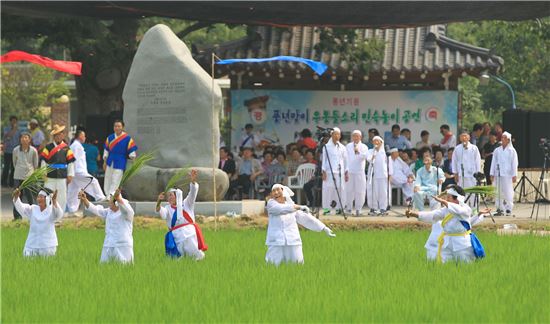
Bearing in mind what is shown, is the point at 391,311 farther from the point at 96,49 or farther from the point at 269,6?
the point at 96,49

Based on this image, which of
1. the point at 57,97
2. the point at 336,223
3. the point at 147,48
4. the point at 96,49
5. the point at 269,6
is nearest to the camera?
the point at 336,223

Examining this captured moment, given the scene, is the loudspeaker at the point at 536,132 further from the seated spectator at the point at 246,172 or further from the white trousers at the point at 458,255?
the white trousers at the point at 458,255

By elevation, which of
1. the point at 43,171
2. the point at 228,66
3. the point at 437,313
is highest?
the point at 228,66

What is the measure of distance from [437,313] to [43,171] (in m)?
6.66

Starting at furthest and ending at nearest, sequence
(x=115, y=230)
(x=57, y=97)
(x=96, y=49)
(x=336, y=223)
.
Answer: (x=57, y=97)
(x=96, y=49)
(x=336, y=223)
(x=115, y=230)

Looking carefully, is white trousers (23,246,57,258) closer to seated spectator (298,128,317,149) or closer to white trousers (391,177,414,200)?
white trousers (391,177,414,200)

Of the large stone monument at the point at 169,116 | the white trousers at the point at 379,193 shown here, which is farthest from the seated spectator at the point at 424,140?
the large stone monument at the point at 169,116

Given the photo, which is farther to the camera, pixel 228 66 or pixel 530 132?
pixel 228 66

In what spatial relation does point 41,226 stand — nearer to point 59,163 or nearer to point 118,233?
point 118,233

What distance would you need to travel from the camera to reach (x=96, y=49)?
2841 centimetres

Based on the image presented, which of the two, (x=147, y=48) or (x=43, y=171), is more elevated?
(x=147, y=48)

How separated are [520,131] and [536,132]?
34 centimetres

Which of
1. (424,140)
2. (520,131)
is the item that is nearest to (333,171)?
(424,140)

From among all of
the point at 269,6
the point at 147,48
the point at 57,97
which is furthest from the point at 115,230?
the point at 57,97
